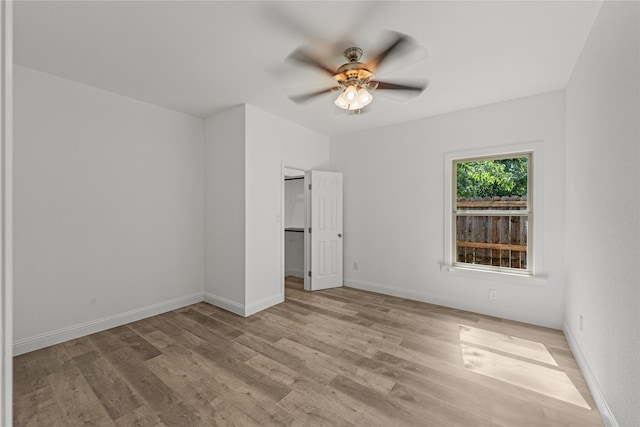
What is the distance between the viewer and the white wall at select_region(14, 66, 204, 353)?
8.76 ft

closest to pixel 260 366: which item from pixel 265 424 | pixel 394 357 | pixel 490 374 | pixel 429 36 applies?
pixel 265 424

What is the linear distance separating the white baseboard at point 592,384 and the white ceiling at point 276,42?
259 centimetres

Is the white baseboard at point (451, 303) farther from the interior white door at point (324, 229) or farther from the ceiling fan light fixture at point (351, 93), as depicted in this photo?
the ceiling fan light fixture at point (351, 93)

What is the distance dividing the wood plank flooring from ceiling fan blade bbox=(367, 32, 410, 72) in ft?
8.12

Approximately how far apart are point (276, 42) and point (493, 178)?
122 inches

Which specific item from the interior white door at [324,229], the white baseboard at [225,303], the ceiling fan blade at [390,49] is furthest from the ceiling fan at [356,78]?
the white baseboard at [225,303]

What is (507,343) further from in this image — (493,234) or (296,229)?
(296,229)

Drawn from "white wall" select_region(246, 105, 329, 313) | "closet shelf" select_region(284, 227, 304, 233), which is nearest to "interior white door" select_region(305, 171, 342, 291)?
"white wall" select_region(246, 105, 329, 313)

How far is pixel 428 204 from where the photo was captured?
4004 millimetres

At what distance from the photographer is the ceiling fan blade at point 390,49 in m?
1.82

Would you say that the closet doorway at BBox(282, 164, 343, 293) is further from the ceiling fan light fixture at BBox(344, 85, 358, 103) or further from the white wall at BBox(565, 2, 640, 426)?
the white wall at BBox(565, 2, 640, 426)

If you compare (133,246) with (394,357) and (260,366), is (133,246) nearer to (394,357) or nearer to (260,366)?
(260,366)

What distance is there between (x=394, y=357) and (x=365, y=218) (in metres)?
2.44
